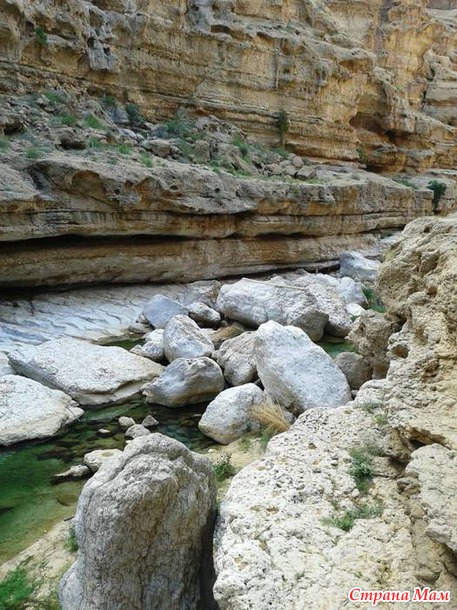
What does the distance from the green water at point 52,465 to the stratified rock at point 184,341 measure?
4.37ft

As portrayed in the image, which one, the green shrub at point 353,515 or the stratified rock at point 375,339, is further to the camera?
the stratified rock at point 375,339

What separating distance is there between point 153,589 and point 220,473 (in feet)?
6.56

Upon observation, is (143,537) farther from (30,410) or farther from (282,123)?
(282,123)

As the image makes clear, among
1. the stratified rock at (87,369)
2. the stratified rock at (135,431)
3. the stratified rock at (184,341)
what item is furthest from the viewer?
the stratified rock at (184,341)

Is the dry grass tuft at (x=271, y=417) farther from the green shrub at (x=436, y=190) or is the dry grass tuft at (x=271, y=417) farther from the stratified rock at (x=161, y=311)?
the green shrub at (x=436, y=190)

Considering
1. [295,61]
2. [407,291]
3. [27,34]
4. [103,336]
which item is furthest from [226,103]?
[407,291]

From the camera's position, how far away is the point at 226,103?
18.4 metres

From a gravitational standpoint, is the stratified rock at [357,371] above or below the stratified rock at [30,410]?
above

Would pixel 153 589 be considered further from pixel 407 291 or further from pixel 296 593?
pixel 407 291

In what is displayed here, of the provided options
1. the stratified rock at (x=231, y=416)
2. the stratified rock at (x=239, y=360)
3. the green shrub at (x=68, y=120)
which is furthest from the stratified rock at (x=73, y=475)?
the green shrub at (x=68, y=120)

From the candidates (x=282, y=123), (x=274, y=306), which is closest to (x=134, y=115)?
(x=282, y=123)

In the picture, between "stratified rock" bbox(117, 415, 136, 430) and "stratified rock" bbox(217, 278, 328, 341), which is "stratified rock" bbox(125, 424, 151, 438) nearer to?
"stratified rock" bbox(117, 415, 136, 430)

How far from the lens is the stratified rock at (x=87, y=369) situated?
7527mm

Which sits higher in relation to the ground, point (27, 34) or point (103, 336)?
point (27, 34)
